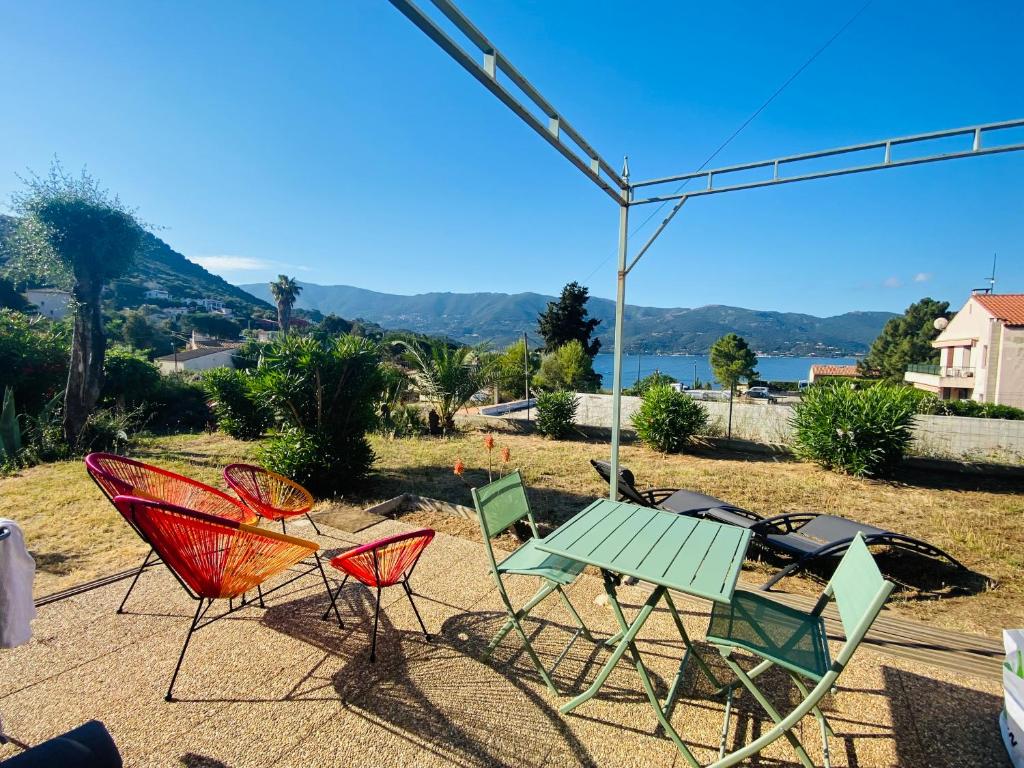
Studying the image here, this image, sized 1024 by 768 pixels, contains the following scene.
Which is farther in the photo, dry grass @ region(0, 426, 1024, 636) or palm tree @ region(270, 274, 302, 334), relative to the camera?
palm tree @ region(270, 274, 302, 334)

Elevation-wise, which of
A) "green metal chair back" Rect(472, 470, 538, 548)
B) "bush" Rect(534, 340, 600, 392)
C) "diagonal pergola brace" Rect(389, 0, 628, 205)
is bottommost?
"green metal chair back" Rect(472, 470, 538, 548)

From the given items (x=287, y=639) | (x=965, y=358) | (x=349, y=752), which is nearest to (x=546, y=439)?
(x=287, y=639)

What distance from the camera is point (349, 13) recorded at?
2.80 metres

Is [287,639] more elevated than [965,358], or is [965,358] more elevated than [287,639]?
[965,358]

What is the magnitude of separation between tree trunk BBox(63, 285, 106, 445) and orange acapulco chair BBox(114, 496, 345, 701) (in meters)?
8.52

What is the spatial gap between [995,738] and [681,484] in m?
4.74

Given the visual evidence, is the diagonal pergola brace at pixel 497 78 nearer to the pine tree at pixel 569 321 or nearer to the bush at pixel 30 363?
the bush at pixel 30 363

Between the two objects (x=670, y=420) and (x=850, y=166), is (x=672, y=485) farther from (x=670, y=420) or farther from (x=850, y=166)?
(x=850, y=166)

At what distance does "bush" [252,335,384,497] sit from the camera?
570 cm

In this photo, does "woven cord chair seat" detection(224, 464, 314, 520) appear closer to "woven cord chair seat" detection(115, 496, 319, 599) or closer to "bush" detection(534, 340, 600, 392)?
"woven cord chair seat" detection(115, 496, 319, 599)

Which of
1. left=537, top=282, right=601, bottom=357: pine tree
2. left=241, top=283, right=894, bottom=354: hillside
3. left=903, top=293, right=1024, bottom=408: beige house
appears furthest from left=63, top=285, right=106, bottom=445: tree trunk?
left=241, top=283, right=894, bottom=354: hillside

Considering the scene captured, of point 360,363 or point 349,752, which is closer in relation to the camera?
point 349,752

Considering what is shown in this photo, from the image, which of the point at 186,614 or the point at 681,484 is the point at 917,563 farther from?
the point at 186,614

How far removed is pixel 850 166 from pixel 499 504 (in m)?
4.06
